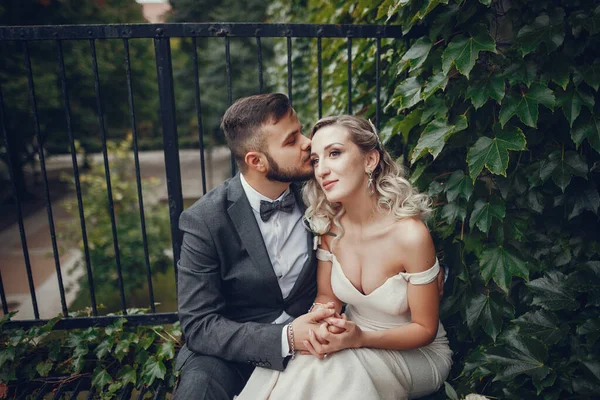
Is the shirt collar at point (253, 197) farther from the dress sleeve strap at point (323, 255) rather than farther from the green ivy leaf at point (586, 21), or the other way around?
the green ivy leaf at point (586, 21)

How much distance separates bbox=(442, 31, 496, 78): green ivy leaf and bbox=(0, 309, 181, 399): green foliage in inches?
83.8

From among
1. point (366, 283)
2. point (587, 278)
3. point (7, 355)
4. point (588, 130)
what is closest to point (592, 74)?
point (588, 130)

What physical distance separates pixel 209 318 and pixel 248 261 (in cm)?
33

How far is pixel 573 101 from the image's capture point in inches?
78.8

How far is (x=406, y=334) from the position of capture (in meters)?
2.16

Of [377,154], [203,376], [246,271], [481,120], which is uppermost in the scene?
[481,120]

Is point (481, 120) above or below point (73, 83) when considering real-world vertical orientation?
above

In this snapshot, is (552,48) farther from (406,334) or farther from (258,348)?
(258,348)

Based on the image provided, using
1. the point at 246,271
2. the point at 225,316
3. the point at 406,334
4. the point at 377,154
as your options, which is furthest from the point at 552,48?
the point at 225,316

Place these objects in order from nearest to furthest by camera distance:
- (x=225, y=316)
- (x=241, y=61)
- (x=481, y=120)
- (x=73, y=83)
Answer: (x=481, y=120) < (x=225, y=316) < (x=73, y=83) < (x=241, y=61)

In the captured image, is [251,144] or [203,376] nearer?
[203,376]

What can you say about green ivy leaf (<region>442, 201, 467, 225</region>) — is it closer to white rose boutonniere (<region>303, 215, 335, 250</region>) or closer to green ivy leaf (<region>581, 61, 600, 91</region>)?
white rose boutonniere (<region>303, 215, 335, 250</region>)

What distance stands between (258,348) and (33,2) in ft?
34.0

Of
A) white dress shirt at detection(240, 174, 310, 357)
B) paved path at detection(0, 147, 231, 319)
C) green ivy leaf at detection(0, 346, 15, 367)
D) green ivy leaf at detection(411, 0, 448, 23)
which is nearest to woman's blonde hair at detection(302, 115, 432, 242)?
white dress shirt at detection(240, 174, 310, 357)
